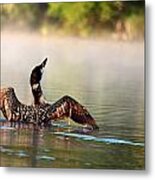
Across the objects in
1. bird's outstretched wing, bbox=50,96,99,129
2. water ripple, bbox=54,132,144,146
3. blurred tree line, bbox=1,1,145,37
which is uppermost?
blurred tree line, bbox=1,1,145,37

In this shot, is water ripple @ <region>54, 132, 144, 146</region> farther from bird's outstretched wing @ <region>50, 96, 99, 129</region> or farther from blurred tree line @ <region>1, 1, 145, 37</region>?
blurred tree line @ <region>1, 1, 145, 37</region>

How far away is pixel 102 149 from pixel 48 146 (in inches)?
7.2

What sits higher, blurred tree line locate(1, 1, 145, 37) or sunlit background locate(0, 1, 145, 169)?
blurred tree line locate(1, 1, 145, 37)

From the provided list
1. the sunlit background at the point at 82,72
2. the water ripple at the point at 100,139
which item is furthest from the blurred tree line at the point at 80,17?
the water ripple at the point at 100,139

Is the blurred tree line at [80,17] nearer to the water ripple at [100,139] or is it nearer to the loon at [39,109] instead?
the loon at [39,109]

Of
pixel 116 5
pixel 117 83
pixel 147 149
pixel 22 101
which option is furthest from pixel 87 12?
pixel 147 149

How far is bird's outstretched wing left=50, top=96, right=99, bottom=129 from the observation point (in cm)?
147

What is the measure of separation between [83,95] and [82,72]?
0.25 ft

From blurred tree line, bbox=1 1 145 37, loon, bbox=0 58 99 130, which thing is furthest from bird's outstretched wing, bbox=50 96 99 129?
blurred tree line, bbox=1 1 145 37

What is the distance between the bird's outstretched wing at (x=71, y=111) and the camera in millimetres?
1473

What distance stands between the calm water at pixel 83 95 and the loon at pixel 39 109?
2 cm

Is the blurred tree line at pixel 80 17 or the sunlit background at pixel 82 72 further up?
the blurred tree line at pixel 80 17

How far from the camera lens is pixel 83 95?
1479 millimetres

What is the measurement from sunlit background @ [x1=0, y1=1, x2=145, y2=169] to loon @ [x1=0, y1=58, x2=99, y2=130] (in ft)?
0.06
